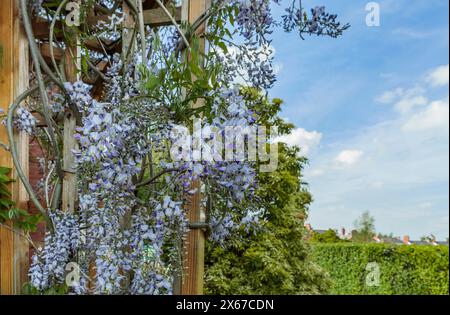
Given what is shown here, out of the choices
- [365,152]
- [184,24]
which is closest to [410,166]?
[365,152]

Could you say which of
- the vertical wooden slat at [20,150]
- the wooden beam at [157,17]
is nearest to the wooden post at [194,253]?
the wooden beam at [157,17]

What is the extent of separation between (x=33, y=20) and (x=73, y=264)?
1.37 metres

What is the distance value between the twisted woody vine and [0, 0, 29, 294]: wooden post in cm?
9

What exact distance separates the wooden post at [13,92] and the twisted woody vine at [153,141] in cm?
9

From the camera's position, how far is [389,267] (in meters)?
5.60

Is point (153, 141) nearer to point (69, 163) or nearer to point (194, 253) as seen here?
point (194, 253)

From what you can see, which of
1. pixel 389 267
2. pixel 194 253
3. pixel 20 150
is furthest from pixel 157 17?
pixel 389 267

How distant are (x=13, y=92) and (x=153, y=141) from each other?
97cm

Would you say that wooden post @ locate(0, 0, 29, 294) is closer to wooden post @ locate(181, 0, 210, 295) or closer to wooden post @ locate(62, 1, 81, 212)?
wooden post @ locate(62, 1, 81, 212)

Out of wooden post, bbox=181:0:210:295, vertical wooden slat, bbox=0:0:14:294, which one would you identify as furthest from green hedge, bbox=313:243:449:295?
vertical wooden slat, bbox=0:0:14:294

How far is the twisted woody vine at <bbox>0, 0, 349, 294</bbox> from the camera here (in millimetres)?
1448
